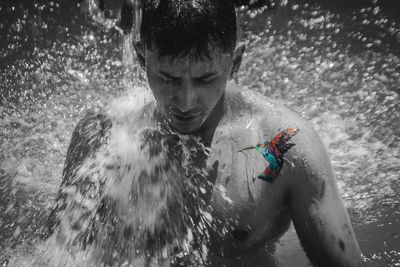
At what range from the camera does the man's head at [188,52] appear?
1.73 m

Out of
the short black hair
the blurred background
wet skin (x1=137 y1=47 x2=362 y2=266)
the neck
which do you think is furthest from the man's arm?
the blurred background

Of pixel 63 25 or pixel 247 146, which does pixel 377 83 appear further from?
pixel 63 25

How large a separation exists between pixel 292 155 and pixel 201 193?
53 centimetres

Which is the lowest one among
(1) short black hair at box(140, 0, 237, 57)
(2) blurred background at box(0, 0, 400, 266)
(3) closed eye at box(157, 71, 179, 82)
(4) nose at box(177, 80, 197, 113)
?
(2) blurred background at box(0, 0, 400, 266)

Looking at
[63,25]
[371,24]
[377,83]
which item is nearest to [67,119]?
[63,25]

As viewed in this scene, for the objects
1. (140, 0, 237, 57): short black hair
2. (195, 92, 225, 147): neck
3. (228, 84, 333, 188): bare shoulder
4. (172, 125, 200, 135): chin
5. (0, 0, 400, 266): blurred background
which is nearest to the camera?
(140, 0, 237, 57): short black hair

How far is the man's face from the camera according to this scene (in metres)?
1.76

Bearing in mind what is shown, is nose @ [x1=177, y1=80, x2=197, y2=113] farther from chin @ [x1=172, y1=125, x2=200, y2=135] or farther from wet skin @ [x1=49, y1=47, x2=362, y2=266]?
chin @ [x1=172, y1=125, x2=200, y2=135]

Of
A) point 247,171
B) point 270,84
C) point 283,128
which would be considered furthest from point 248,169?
point 270,84

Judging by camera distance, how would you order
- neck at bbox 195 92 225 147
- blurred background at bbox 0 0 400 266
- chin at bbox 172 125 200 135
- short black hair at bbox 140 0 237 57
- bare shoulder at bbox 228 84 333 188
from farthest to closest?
1. blurred background at bbox 0 0 400 266
2. neck at bbox 195 92 225 147
3. chin at bbox 172 125 200 135
4. bare shoulder at bbox 228 84 333 188
5. short black hair at bbox 140 0 237 57

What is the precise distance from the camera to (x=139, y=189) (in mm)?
2311

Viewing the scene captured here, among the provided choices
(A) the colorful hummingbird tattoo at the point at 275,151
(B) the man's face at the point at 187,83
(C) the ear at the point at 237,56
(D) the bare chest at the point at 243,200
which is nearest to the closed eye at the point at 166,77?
(B) the man's face at the point at 187,83

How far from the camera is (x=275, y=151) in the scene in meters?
1.95

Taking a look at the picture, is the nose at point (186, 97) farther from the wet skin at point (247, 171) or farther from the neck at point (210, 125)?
the neck at point (210, 125)
